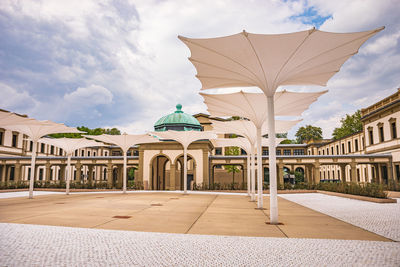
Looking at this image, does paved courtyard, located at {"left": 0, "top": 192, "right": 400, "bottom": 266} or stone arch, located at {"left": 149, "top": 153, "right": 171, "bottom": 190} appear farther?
stone arch, located at {"left": 149, "top": 153, "right": 171, "bottom": 190}

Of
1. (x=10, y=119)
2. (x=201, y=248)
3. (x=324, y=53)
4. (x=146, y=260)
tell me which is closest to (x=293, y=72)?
(x=324, y=53)

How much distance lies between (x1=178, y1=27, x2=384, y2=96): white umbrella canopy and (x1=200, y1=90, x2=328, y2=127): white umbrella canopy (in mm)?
2296

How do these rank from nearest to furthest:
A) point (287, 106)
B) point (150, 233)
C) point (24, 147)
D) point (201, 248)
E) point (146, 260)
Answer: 1. point (146, 260)
2. point (201, 248)
3. point (150, 233)
4. point (287, 106)
5. point (24, 147)

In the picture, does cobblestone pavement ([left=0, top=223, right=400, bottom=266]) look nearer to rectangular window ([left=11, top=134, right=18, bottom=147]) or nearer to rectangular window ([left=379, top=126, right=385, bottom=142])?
rectangular window ([left=379, top=126, right=385, bottom=142])

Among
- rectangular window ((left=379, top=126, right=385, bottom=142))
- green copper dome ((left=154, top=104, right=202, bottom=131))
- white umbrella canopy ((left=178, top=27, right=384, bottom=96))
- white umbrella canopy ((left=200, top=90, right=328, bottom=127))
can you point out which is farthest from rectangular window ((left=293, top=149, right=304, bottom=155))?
white umbrella canopy ((left=178, top=27, right=384, bottom=96))

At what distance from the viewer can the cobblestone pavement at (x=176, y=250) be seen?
4.52 m

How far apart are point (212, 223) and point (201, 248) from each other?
2918 mm

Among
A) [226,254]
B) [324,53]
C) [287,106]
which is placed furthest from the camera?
[287,106]

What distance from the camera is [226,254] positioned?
4.94 m

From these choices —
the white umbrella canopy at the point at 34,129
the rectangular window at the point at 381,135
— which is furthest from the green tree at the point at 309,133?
the white umbrella canopy at the point at 34,129

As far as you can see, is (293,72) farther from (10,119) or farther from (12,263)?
(10,119)

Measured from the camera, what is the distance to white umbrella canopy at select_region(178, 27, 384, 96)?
7836 millimetres

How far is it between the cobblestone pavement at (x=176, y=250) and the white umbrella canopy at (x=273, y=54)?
5174 mm

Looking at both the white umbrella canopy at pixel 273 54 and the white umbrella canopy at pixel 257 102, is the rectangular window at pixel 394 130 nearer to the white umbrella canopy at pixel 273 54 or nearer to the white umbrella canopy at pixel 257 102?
the white umbrella canopy at pixel 257 102
